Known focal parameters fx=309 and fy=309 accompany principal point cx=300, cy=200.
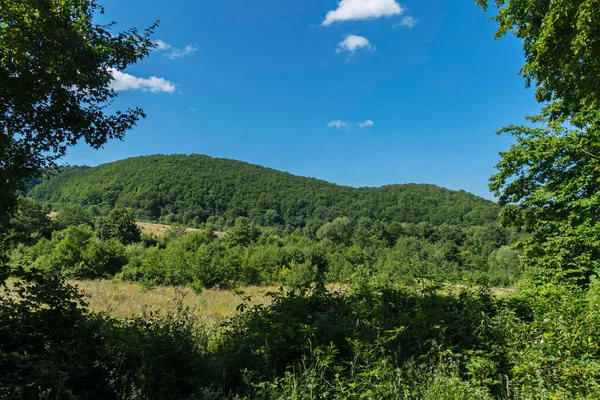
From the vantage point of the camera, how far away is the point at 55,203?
317ft

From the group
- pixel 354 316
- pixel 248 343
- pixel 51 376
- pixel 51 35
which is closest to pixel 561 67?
pixel 354 316

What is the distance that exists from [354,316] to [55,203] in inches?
4733

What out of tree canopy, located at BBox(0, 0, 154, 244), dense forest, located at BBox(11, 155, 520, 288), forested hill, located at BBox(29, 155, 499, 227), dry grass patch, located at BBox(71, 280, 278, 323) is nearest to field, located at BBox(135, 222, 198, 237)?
dense forest, located at BBox(11, 155, 520, 288)

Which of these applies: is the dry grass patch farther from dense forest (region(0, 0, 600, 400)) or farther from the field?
the field

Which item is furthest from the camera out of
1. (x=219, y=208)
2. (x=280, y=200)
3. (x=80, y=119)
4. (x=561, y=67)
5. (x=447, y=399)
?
(x=280, y=200)

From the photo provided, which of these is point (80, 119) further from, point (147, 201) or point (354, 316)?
point (147, 201)

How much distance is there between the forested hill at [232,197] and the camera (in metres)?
100

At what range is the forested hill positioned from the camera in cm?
10050

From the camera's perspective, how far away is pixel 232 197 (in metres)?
115

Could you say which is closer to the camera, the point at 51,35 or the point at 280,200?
the point at 51,35

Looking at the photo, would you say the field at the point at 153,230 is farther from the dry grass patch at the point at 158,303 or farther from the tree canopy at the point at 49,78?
the tree canopy at the point at 49,78

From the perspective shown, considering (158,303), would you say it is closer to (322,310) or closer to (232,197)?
(322,310)

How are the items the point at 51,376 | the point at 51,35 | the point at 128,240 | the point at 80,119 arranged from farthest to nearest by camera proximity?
the point at 128,240, the point at 80,119, the point at 51,35, the point at 51,376

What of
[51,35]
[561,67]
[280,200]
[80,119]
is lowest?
[80,119]
